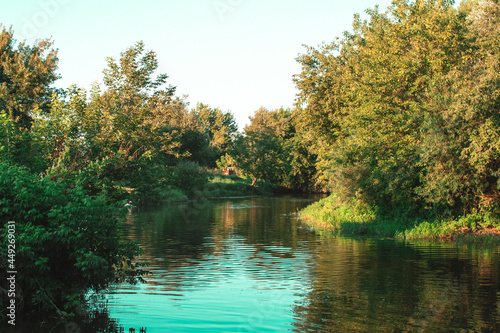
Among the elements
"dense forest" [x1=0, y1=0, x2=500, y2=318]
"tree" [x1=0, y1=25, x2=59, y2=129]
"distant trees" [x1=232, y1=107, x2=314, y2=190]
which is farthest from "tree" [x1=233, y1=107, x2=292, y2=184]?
"tree" [x1=0, y1=25, x2=59, y2=129]

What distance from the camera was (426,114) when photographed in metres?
25.4

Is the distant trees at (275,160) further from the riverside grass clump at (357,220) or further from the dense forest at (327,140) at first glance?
the riverside grass clump at (357,220)

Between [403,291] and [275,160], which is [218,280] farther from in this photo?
[275,160]

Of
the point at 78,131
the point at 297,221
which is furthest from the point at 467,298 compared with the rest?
Result: the point at 297,221

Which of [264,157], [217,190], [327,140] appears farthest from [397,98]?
[264,157]

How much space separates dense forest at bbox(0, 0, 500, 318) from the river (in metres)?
1.88

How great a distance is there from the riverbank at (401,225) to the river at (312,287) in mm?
1785

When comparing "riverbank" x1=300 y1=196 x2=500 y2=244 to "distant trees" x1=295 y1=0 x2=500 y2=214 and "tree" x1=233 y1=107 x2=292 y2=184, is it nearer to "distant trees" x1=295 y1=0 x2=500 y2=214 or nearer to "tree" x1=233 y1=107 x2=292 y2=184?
"distant trees" x1=295 y1=0 x2=500 y2=214

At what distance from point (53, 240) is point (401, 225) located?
22.4m

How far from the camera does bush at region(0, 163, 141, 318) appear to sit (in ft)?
35.2

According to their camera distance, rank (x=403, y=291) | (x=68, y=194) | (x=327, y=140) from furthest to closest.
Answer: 1. (x=327, y=140)
2. (x=403, y=291)
3. (x=68, y=194)

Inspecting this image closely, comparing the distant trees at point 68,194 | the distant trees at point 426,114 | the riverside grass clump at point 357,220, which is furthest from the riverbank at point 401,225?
the distant trees at point 68,194

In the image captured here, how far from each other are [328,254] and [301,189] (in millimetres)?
69586

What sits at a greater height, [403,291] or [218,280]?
[403,291]
